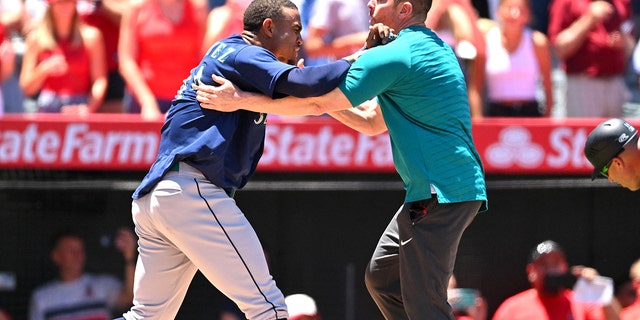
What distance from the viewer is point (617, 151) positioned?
15.0 feet

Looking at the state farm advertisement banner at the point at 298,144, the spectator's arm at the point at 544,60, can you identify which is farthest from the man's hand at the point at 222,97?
the spectator's arm at the point at 544,60

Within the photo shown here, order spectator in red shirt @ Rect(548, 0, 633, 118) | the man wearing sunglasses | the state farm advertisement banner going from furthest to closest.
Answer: spectator in red shirt @ Rect(548, 0, 633, 118) → the state farm advertisement banner → the man wearing sunglasses

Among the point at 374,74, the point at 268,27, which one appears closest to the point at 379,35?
the point at 374,74

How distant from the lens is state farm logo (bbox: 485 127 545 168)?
275 inches

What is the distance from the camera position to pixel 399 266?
4.48 meters

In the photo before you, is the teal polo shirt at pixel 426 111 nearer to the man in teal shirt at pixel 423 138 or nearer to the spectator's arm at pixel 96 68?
the man in teal shirt at pixel 423 138

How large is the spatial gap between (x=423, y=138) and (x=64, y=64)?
12.3 ft

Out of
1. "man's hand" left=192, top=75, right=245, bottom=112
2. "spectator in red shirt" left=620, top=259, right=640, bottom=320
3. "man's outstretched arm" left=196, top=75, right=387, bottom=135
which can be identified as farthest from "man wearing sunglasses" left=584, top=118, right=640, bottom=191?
"spectator in red shirt" left=620, top=259, right=640, bottom=320

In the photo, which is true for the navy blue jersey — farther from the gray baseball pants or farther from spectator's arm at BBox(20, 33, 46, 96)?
spectator's arm at BBox(20, 33, 46, 96)

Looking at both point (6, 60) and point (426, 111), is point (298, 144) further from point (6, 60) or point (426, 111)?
point (426, 111)

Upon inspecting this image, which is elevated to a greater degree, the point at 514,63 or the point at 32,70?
the point at 514,63

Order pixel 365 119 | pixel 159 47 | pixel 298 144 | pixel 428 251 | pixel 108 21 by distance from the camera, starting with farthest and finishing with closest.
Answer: pixel 108 21 < pixel 159 47 < pixel 298 144 < pixel 365 119 < pixel 428 251

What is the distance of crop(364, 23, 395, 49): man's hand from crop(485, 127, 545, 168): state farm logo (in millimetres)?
2728

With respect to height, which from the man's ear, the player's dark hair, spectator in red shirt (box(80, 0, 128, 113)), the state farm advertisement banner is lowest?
the state farm advertisement banner
